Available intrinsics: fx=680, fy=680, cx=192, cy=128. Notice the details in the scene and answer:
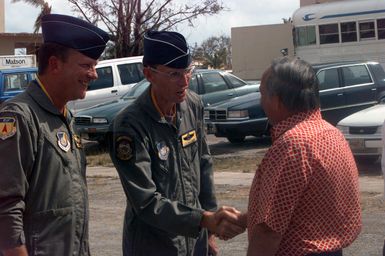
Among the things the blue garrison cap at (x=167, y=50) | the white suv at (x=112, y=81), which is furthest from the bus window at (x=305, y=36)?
the blue garrison cap at (x=167, y=50)

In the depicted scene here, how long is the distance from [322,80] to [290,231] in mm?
12965

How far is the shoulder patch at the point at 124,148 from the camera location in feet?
10.7

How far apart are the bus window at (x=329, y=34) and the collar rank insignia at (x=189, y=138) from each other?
1995 cm

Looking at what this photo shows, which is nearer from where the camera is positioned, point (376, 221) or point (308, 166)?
point (308, 166)

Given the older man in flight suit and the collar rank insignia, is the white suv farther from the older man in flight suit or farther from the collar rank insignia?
the older man in flight suit

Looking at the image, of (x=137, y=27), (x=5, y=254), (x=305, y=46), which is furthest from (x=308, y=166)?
(x=137, y=27)

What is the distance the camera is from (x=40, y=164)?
278cm

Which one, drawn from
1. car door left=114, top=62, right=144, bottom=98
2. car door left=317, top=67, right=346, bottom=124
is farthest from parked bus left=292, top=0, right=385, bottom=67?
car door left=114, top=62, right=144, bottom=98

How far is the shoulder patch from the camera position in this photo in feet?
10.7

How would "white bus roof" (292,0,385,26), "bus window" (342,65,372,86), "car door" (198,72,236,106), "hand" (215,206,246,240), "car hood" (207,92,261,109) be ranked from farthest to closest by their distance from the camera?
"white bus roof" (292,0,385,26), "car door" (198,72,236,106), "bus window" (342,65,372,86), "car hood" (207,92,261,109), "hand" (215,206,246,240)

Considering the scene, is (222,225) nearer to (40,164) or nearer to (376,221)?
(40,164)

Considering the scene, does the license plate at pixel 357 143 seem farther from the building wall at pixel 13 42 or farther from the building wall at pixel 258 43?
the building wall at pixel 258 43

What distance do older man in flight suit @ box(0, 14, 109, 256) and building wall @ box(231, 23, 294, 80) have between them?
4287cm

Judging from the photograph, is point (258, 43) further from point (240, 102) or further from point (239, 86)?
point (240, 102)
